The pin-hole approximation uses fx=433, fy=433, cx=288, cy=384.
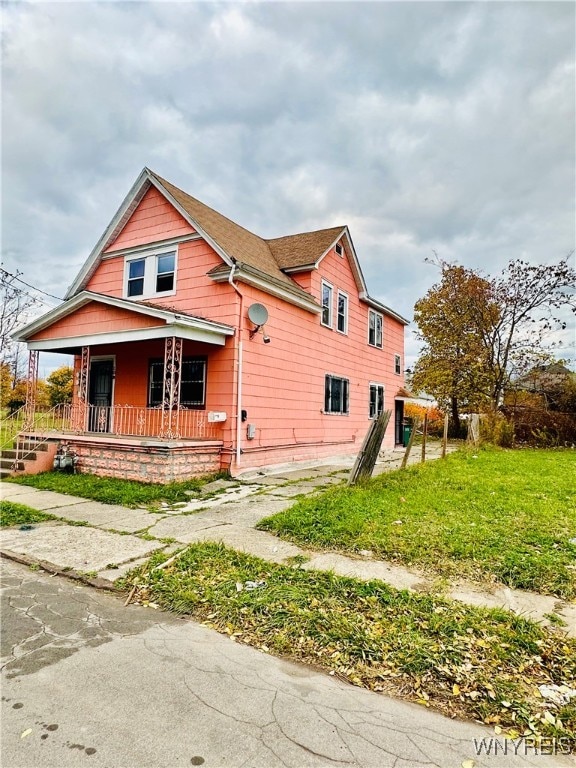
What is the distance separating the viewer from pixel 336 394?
51.1 feet

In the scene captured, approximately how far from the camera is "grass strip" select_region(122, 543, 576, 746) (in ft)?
8.17

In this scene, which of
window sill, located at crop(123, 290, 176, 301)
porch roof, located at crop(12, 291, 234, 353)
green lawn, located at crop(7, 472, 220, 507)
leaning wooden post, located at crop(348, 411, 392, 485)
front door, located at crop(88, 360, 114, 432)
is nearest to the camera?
green lawn, located at crop(7, 472, 220, 507)

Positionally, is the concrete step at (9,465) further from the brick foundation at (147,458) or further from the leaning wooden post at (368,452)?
the leaning wooden post at (368,452)

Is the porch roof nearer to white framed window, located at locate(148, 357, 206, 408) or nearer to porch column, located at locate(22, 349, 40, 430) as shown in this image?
porch column, located at locate(22, 349, 40, 430)

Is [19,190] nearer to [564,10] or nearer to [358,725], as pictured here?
[564,10]

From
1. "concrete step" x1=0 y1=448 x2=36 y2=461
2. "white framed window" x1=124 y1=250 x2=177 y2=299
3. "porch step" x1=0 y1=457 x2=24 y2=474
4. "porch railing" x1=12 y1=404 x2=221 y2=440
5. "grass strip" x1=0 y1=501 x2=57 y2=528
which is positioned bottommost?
"grass strip" x1=0 y1=501 x2=57 y2=528

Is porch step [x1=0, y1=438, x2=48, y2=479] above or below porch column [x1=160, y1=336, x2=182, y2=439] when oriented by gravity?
below

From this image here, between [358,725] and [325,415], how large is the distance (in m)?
12.5

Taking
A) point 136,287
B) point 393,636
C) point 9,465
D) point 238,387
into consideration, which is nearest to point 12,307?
point 136,287

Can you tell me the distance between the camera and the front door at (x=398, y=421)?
20.6 meters

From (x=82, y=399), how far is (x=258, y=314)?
5615mm

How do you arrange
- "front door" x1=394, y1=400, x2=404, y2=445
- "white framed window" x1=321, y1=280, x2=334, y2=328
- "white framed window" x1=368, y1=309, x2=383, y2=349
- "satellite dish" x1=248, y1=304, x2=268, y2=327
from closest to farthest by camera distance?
1. "satellite dish" x1=248, y1=304, x2=268, y2=327
2. "white framed window" x1=321, y1=280, x2=334, y2=328
3. "white framed window" x1=368, y1=309, x2=383, y2=349
4. "front door" x1=394, y1=400, x2=404, y2=445

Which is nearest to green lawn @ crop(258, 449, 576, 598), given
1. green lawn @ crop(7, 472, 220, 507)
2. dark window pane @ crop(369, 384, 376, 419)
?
green lawn @ crop(7, 472, 220, 507)

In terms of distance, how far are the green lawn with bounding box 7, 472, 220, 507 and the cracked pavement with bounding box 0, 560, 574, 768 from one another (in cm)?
454
